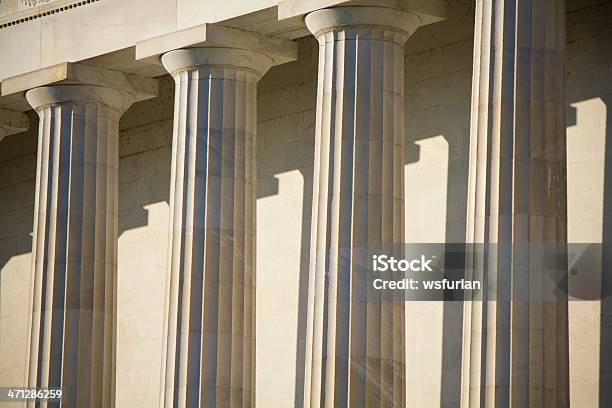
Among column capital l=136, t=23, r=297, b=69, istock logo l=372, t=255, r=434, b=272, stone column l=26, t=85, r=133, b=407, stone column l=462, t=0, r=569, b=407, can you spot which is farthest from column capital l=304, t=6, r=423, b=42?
stone column l=26, t=85, r=133, b=407

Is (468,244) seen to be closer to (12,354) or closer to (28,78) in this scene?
(28,78)

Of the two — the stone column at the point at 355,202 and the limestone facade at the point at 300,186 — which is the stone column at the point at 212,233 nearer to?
the limestone facade at the point at 300,186

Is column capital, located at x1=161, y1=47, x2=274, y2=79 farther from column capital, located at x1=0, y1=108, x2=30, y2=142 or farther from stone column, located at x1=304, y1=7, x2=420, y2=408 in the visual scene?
column capital, located at x1=0, y1=108, x2=30, y2=142

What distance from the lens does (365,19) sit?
98.8m

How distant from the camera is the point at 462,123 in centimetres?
11119

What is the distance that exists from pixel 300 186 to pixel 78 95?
621 inches

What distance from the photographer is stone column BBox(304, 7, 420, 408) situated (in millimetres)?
95375

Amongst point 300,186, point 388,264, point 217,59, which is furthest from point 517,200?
point 300,186

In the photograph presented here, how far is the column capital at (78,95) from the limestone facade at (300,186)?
0.12m

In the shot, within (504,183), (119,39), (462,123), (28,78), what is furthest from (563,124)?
(28,78)

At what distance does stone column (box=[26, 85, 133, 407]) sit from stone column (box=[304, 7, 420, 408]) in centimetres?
2005

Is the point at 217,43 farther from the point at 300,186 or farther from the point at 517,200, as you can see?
the point at 517,200

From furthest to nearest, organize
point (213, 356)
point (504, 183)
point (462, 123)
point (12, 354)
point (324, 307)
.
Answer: point (12, 354) → point (462, 123) → point (213, 356) → point (324, 307) → point (504, 183)

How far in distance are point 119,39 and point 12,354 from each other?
33.6m
